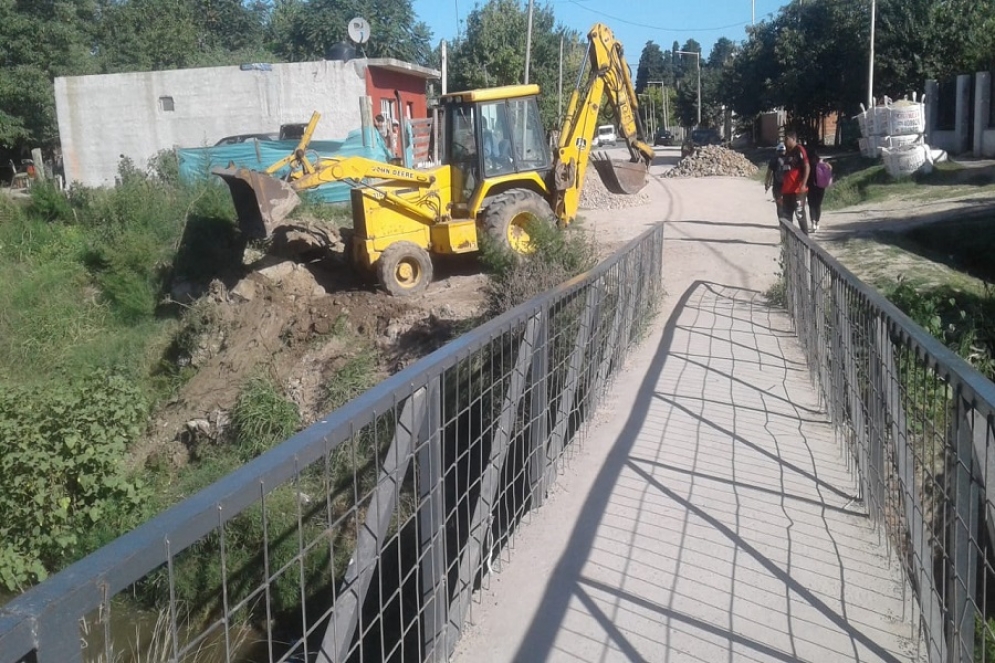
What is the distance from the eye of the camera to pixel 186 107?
1019 inches

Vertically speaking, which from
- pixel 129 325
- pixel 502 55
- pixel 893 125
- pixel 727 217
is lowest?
pixel 129 325

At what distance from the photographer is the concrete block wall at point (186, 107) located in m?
25.3

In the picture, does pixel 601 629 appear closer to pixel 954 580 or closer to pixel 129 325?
pixel 954 580

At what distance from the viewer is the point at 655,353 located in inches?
328

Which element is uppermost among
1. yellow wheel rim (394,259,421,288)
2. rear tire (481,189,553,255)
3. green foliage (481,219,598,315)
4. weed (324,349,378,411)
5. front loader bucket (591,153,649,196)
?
front loader bucket (591,153,649,196)

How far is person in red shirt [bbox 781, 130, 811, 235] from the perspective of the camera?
1379 cm

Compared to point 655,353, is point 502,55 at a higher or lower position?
higher

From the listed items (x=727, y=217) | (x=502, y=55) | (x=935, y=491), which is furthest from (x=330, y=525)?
(x=502, y=55)

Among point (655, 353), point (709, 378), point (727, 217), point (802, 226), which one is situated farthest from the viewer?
point (727, 217)

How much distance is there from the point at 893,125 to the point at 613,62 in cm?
1130

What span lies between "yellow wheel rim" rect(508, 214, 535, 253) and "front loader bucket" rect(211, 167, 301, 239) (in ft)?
9.91

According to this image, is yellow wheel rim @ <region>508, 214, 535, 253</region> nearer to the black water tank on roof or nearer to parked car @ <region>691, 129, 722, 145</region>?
the black water tank on roof

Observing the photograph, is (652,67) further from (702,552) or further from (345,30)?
(702,552)

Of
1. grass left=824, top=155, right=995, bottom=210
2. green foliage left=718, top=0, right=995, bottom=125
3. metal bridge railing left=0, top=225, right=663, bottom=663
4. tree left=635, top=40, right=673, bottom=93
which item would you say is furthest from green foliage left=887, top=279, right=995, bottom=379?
tree left=635, top=40, right=673, bottom=93
